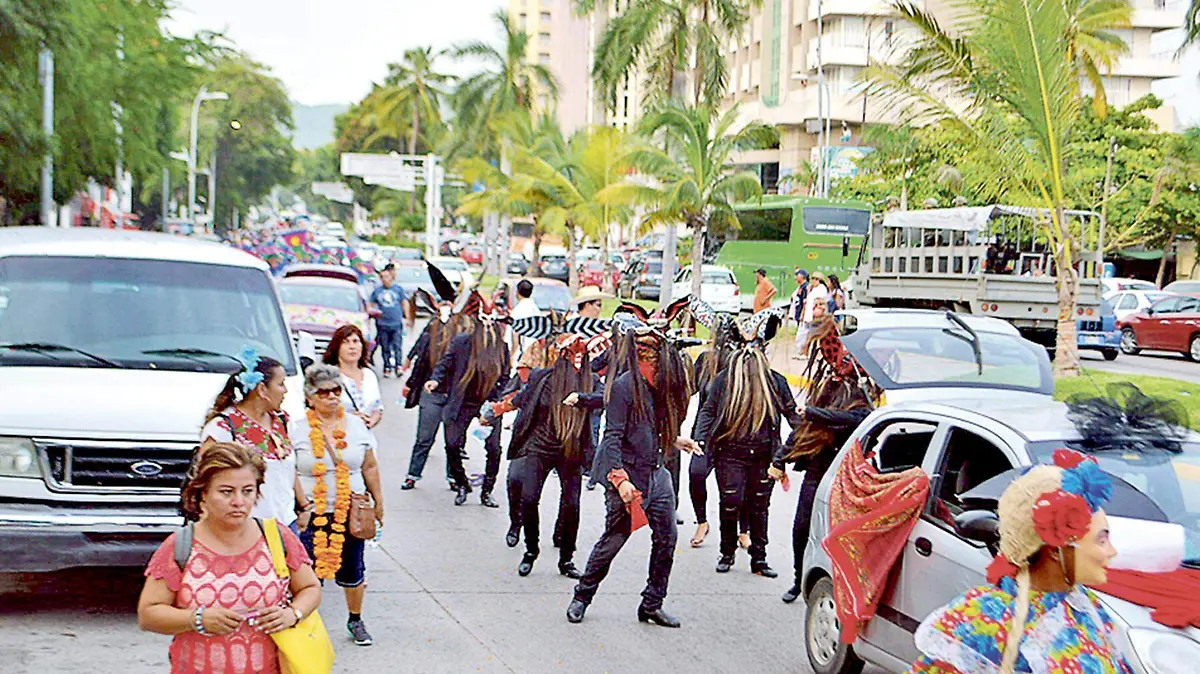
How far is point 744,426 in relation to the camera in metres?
9.16

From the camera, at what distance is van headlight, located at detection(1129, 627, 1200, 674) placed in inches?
177

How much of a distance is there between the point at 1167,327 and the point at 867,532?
85.0 ft

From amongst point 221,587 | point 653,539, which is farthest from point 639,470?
point 221,587

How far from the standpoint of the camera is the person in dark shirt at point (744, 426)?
9.15 metres

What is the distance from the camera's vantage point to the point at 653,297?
48156 mm

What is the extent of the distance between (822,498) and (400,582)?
3.15 metres

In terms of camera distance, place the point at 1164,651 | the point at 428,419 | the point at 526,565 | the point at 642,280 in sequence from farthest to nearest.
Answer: the point at 642,280
the point at 428,419
the point at 526,565
the point at 1164,651

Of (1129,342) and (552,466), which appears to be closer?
(552,466)

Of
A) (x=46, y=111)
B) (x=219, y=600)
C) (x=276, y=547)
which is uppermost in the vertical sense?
(x=46, y=111)

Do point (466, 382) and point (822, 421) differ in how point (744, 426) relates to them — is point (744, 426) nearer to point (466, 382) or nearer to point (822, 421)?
point (822, 421)

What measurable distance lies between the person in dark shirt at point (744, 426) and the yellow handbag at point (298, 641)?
508cm

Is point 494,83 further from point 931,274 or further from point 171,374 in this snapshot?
point 171,374

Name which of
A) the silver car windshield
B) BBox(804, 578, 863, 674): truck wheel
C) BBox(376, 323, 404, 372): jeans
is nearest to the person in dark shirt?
BBox(804, 578, 863, 674): truck wheel

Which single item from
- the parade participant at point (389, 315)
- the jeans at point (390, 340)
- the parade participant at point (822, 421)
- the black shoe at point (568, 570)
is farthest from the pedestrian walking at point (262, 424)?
the jeans at point (390, 340)
